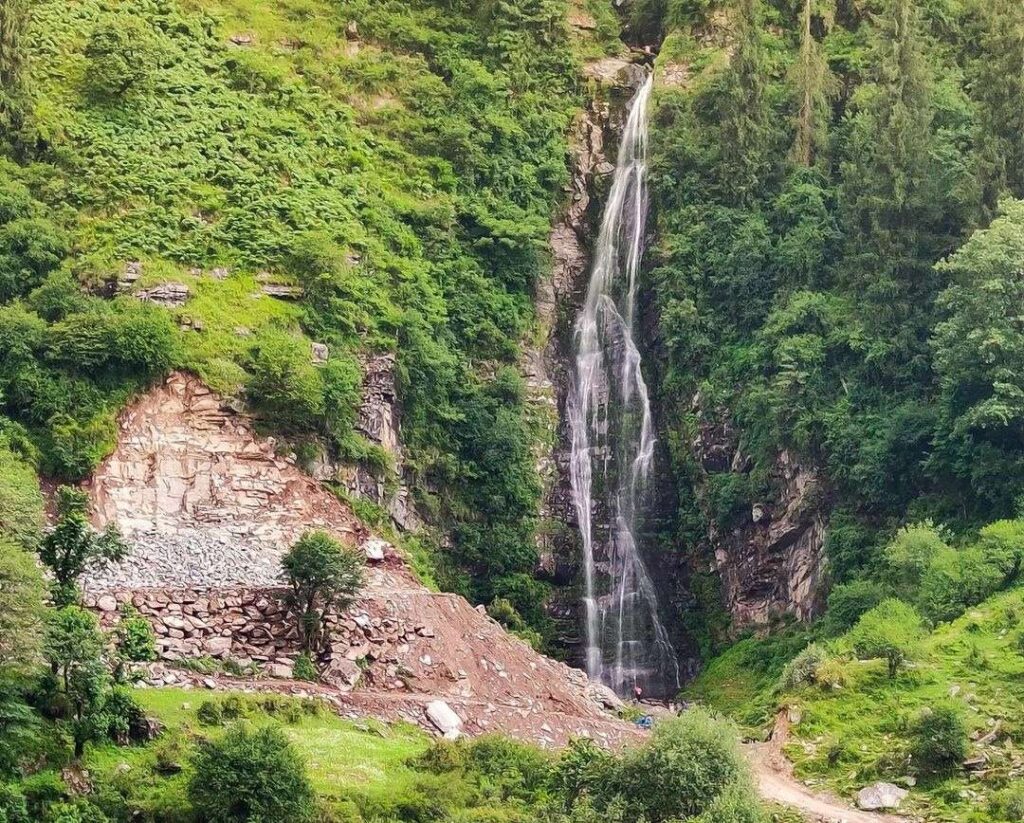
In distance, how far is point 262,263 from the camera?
241 ft

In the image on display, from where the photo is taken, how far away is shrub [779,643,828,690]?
63.6 metres

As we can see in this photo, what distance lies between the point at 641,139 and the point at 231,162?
16851mm

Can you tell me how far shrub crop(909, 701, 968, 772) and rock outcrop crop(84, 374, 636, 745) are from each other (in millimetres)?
8643

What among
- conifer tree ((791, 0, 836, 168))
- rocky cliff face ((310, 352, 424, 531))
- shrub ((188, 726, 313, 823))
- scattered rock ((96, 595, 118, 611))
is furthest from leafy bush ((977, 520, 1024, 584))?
scattered rock ((96, 595, 118, 611))

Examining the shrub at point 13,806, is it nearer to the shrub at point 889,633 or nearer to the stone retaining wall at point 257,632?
the stone retaining wall at point 257,632

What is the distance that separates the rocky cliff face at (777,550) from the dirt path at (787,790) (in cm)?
1116

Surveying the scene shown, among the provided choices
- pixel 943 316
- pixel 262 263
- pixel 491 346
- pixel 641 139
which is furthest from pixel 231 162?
pixel 943 316

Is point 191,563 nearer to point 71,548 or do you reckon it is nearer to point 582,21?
point 71,548

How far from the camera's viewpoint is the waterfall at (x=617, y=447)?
7556 centimetres

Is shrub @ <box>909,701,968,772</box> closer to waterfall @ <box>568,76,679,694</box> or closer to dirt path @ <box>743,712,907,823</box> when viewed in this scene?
dirt path @ <box>743,712,907,823</box>

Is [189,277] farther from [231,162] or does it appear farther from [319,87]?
[319,87]

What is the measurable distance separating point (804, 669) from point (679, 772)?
45.6 feet

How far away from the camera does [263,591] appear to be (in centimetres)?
6216

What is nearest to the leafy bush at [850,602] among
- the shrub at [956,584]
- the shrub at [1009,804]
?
the shrub at [956,584]
